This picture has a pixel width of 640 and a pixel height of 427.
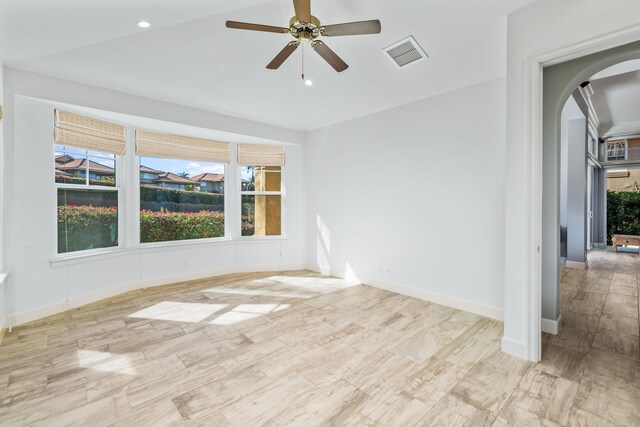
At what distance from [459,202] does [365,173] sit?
4.96ft

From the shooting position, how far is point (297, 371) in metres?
2.29

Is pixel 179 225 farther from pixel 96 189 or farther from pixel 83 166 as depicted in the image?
pixel 83 166

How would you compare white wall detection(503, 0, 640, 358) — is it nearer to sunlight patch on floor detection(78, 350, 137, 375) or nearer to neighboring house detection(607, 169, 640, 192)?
sunlight patch on floor detection(78, 350, 137, 375)

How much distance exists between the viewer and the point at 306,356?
251cm

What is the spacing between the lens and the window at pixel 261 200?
5473 mm

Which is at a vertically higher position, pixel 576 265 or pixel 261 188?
pixel 261 188

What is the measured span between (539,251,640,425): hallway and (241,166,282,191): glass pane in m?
4.49

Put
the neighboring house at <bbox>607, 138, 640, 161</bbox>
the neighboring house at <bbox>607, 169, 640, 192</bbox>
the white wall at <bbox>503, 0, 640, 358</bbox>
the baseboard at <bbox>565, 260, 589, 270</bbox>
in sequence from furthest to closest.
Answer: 1. the neighboring house at <bbox>607, 169, 640, 192</bbox>
2. the neighboring house at <bbox>607, 138, 640, 161</bbox>
3. the baseboard at <bbox>565, 260, 589, 270</bbox>
4. the white wall at <bbox>503, 0, 640, 358</bbox>

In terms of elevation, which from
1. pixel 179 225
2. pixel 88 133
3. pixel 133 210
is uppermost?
pixel 88 133

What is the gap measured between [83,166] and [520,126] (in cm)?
487

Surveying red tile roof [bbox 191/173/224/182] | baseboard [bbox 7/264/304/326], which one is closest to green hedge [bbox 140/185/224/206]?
red tile roof [bbox 191/173/224/182]

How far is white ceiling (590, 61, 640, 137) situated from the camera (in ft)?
13.3

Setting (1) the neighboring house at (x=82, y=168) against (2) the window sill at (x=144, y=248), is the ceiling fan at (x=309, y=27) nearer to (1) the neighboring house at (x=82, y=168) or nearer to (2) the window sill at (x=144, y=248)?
(1) the neighboring house at (x=82, y=168)

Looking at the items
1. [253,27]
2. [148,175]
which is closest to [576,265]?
[253,27]
